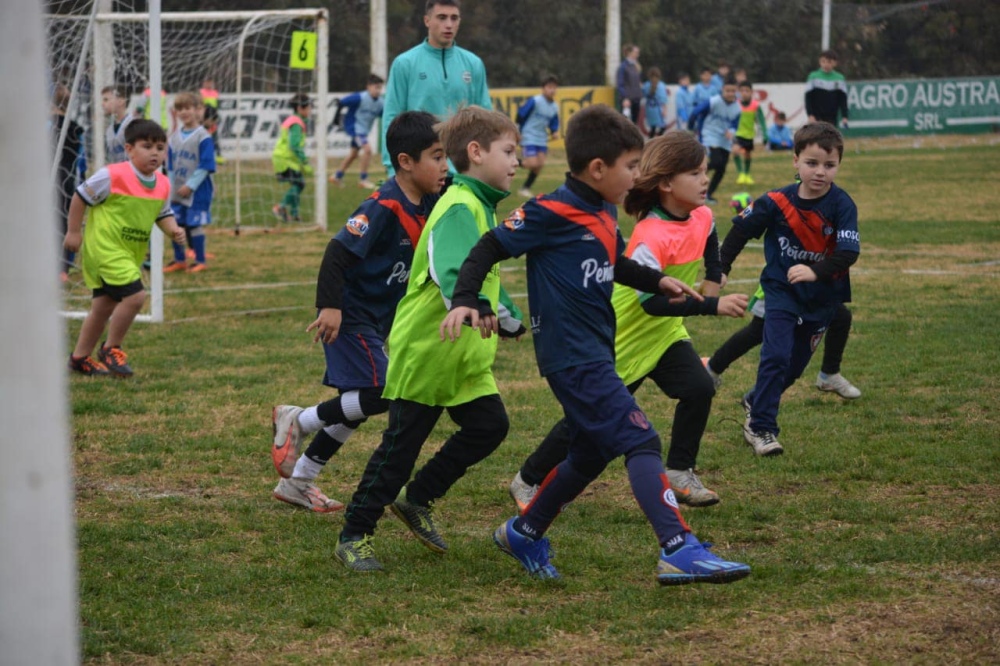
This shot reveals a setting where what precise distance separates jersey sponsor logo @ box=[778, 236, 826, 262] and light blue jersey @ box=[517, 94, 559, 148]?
15.0 meters

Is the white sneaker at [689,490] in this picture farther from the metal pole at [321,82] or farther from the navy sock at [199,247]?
the metal pole at [321,82]

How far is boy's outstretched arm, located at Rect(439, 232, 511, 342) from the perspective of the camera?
146 inches

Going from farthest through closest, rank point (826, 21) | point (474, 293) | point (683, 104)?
1. point (826, 21)
2. point (683, 104)
3. point (474, 293)

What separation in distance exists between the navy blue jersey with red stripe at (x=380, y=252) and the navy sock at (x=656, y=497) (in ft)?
4.46

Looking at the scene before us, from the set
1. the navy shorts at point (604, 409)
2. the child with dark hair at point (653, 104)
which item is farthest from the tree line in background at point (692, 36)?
the navy shorts at point (604, 409)

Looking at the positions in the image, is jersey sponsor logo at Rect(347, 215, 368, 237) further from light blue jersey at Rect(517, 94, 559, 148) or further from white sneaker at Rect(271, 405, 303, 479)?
light blue jersey at Rect(517, 94, 559, 148)

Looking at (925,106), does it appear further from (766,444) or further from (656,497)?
(656,497)

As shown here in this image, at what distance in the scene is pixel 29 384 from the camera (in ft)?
5.82

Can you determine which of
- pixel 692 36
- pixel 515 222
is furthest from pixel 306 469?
pixel 692 36

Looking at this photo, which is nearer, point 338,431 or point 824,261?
point 338,431

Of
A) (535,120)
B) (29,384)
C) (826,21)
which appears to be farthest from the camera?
(826,21)

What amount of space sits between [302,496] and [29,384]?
333cm

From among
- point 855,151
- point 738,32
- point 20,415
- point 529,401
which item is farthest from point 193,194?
point 738,32

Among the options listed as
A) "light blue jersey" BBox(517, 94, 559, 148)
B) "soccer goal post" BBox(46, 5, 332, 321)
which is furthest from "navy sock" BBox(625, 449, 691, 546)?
"light blue jersey" BBox(517, 94, 559, 148)
